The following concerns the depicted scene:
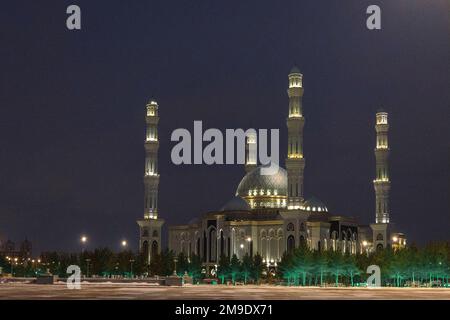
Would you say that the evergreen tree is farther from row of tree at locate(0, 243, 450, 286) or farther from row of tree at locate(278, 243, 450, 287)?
row of tree at locate(278, 243, 450, 287)

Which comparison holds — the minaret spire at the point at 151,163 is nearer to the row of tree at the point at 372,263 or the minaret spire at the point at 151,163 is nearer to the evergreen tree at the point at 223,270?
the evergreen tree at the point at 223,270

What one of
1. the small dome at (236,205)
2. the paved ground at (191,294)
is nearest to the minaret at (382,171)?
the small dome at (236,205)

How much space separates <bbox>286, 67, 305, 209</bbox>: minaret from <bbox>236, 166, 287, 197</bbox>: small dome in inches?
635

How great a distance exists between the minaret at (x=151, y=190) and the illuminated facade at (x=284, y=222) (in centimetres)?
629

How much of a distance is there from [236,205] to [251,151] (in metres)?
16.1

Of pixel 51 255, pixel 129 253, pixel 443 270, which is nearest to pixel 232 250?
pixel 129 253

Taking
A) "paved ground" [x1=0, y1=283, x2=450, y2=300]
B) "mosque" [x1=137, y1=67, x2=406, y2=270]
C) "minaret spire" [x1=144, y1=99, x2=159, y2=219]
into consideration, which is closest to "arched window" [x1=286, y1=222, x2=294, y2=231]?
"mosque" [x1=137, y1=67, x2=406, y2=270]

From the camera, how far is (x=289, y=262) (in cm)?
8581

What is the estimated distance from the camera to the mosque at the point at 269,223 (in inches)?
4304

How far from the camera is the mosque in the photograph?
109312 millimetres

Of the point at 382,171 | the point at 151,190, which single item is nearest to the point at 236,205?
the point at 151,190

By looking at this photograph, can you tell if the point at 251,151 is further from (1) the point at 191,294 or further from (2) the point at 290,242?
(1) the point at 191,294
